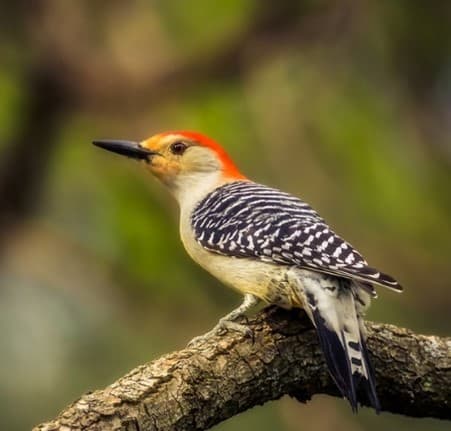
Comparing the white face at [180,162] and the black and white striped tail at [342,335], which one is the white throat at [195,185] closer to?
the white face at [180,162]

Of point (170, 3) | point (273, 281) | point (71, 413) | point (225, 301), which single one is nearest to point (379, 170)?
point (225, 301)

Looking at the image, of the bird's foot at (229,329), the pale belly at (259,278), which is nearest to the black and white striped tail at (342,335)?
the pale belly at (259,278)

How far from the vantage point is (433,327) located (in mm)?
9414

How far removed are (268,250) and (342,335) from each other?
72cm

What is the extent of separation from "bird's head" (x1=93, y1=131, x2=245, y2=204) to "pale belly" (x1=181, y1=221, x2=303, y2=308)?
950mm

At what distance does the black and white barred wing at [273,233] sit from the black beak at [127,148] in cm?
48

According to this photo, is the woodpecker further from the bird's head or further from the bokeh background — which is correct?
the bokeh background

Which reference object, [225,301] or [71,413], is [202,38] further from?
[71,413]

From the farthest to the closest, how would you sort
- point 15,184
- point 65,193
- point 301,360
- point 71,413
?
point 65,193
point 15,184
point 301,360
point 71,413

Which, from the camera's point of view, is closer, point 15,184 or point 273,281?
point 273,281

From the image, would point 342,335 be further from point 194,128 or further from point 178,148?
point 194,128

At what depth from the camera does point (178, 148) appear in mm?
6930

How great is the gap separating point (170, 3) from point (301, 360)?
22.6ft

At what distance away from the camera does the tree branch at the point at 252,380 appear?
14.4ft
